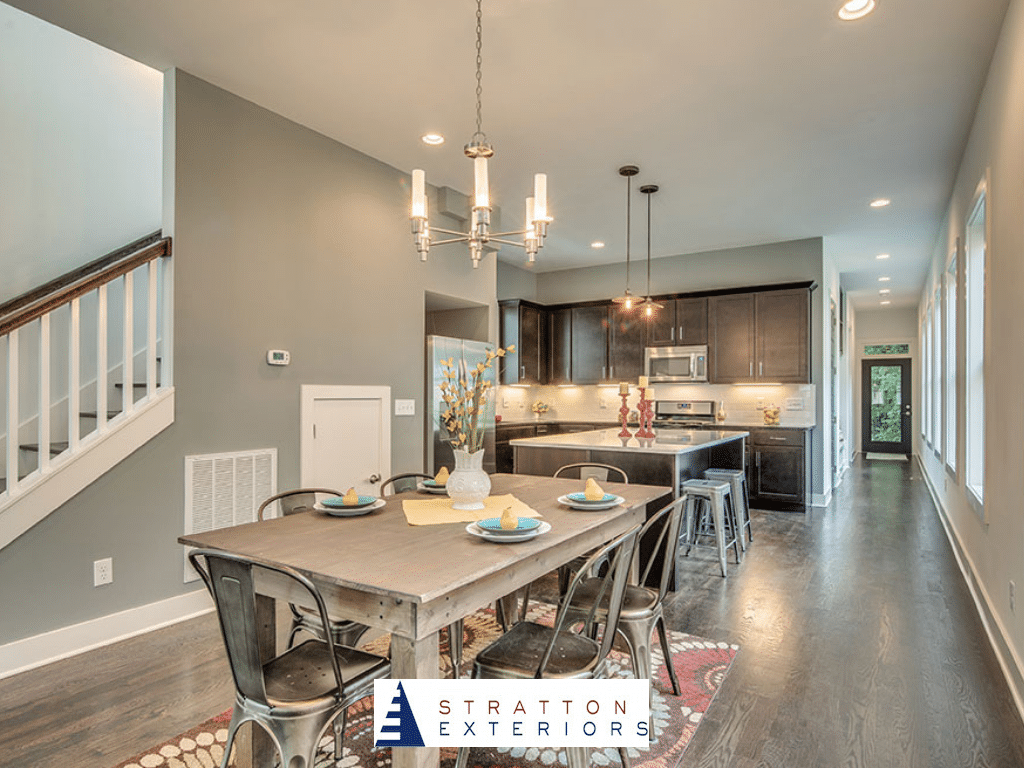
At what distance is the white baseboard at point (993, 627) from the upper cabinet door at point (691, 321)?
3.06m

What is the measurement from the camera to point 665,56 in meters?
3.13

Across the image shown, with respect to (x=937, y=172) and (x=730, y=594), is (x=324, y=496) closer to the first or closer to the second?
(x=730, y=594)

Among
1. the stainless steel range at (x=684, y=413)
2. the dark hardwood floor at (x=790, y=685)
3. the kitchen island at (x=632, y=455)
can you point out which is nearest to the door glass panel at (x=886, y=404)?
the stainless steel range at (x=684, y=413)

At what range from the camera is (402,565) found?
5.40ft

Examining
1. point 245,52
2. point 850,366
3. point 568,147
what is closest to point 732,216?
point 568,147

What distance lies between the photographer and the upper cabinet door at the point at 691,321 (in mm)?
7023

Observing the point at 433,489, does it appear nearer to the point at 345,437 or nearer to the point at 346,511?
the point at 346,511

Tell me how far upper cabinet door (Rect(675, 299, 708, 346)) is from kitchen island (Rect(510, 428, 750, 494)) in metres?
2.31

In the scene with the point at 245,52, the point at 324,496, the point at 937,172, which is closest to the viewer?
the point at 245,52

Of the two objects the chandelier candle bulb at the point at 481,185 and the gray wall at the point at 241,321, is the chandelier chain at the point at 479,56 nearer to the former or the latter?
the chandelier candle bulb at the point at 481,185

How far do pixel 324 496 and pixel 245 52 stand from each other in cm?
266

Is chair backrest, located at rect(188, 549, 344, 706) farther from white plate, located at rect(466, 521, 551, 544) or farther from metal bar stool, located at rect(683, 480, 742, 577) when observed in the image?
metal bar stool, located at rect(683, 480, 742, 577)

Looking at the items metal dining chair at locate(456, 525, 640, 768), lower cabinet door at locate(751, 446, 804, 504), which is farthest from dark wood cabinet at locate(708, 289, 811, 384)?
metal dining chair at locate(456, 525, 640, 768)

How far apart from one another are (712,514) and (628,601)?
248 cm
